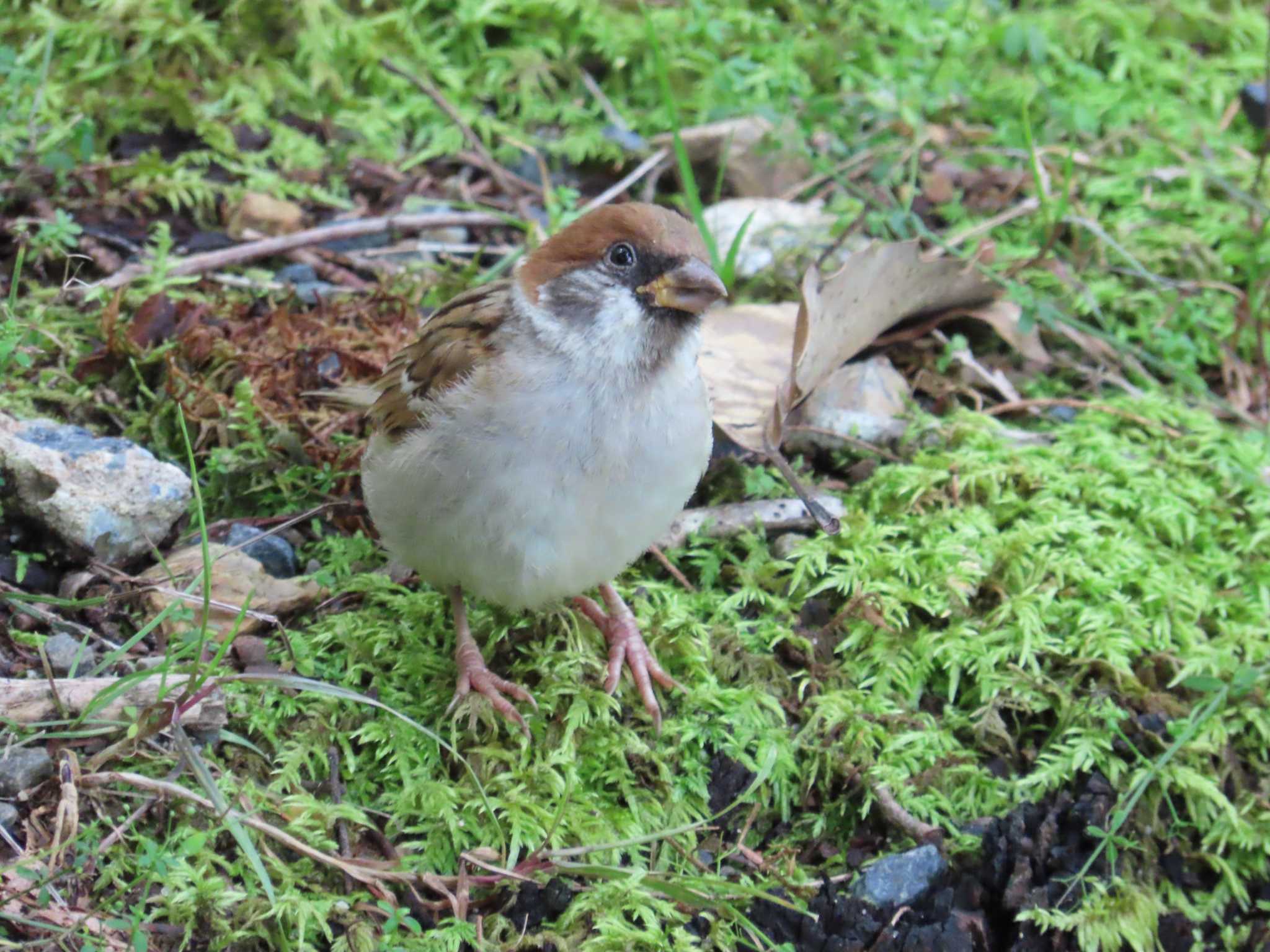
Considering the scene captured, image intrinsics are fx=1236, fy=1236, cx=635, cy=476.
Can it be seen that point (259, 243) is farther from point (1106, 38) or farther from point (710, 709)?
point (1106, 38)

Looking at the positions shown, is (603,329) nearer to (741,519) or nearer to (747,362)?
(741,519)

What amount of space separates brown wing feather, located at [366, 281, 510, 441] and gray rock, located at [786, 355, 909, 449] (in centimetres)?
140

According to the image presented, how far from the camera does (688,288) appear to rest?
307 cm

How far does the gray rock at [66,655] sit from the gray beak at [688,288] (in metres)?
1.74

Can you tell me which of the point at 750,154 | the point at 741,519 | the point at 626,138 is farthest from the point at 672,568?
the point at 626,138

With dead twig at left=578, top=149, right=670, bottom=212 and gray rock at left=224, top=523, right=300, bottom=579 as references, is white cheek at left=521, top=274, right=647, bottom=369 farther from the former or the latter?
dead twig at left=578, top=149, right=670, bottom=212

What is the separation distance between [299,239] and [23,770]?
2634 mm

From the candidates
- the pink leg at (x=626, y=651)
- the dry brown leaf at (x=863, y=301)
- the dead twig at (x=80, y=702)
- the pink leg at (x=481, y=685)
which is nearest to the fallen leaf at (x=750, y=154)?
the dry brown leaf at (x=863, y=301)

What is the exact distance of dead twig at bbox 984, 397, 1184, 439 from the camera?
15.4 feet

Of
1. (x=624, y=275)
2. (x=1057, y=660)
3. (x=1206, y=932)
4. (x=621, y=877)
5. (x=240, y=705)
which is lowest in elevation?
(x=1206, y=932)

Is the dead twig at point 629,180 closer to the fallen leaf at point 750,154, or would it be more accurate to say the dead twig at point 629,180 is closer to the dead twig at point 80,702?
the fallen leaf at point 750,154

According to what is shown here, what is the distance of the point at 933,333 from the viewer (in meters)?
4.98

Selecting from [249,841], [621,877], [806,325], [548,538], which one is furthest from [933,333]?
[249,841]

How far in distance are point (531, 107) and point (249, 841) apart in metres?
4.16
